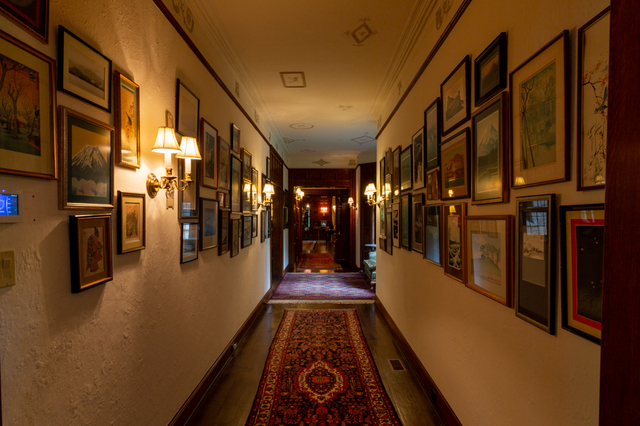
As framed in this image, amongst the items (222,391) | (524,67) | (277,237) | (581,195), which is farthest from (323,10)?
(277,237)

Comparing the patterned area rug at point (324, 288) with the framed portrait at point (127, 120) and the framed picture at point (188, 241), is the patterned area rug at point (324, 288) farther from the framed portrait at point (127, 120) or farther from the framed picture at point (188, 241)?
the framed portrait at point (127, 120)

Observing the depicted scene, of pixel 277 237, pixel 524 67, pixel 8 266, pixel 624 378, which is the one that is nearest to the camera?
pixel 624 378

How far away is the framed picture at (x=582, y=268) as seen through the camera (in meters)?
1.09

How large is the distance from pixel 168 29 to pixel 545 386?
3092 millimetres

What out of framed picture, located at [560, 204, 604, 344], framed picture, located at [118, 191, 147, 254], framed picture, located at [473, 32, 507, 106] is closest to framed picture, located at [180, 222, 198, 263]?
framed picture, located at [118, 191, 147, 254]

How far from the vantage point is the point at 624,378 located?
701 mm

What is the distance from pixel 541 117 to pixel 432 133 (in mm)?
1367

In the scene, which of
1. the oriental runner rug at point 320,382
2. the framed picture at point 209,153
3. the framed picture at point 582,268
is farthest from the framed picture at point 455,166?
the framed picture at point 209,153

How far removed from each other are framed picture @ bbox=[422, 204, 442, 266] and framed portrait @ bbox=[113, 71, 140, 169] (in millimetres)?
2220

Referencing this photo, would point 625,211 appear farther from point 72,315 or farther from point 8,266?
point 72,315

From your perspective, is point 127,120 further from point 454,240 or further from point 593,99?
point 454,240

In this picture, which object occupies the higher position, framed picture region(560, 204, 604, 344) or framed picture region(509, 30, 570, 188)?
framed picture region(509, 30, 570, 188)

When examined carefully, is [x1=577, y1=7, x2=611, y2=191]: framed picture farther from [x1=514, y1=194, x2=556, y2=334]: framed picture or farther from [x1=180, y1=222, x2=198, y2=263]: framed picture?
[x1=180, y1=222, x2=198, y2=263]: framed picture

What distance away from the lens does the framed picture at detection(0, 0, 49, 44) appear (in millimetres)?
1069
